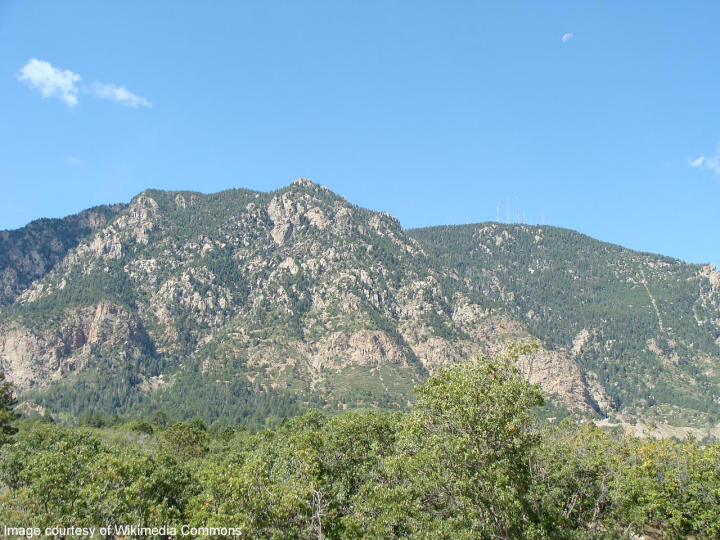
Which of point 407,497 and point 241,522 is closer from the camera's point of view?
point 241,522

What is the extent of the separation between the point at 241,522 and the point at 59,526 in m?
12.0

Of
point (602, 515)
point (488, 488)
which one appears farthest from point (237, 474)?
point (602, 515)

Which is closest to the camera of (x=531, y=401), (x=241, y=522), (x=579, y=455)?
(x=241, y=522)

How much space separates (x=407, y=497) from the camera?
30078 mm

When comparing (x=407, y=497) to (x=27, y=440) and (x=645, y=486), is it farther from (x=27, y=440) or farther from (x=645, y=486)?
(x=27, y=440)

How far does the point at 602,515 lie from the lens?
43.0 m

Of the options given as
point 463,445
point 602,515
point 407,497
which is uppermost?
point 463,445

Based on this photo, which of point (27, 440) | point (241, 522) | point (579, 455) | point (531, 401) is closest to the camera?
point (241, 522)

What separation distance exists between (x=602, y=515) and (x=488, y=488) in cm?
2414

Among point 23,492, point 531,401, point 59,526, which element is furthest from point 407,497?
point 23,492

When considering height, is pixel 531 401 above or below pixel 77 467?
above

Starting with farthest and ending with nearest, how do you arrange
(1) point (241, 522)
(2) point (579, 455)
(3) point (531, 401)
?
(2) point (579, 455) < (3) point (531, 401) < (1) point (241, 522)

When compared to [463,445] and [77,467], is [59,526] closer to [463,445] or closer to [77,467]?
[77,467]

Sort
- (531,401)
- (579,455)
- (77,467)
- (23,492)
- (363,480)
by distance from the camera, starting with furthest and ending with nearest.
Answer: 1. (579,455)
2. (363,480)
3. (77,467)
4. (23,492)
5. (531,401)
